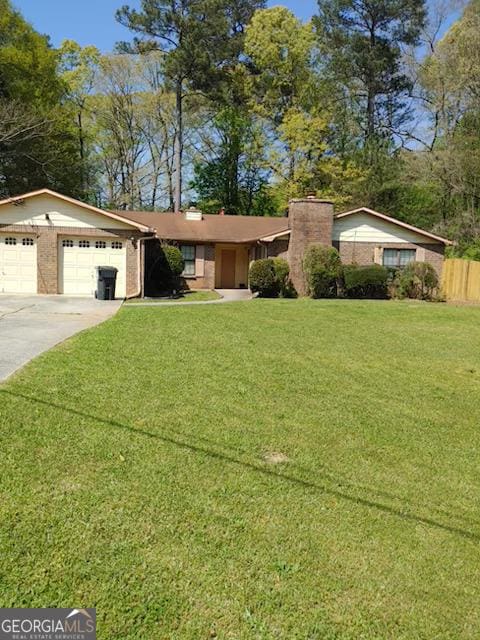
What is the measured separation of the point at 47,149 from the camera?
28.3m

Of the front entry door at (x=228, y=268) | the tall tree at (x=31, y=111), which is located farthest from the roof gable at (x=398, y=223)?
the tall tree at (x=31, y=111)

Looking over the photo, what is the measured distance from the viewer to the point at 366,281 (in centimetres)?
2097

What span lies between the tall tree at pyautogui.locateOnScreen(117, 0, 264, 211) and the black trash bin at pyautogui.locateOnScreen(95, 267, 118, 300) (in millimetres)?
14907

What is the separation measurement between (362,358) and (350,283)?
12.6m

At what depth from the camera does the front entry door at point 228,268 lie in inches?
1033

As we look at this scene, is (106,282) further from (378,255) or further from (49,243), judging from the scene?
(378,255)

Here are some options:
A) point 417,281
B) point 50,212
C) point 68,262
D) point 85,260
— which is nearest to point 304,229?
point 417,281

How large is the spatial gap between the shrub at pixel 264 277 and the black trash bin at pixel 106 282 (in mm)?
5490

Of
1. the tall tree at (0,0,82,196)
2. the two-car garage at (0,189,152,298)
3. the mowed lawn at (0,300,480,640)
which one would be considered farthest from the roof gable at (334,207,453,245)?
the tall tree at (0,0,82,196)

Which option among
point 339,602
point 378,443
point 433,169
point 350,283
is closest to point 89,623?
point 339,602

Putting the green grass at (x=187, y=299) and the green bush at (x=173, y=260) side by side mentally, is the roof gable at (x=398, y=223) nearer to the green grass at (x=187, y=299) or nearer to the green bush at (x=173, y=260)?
the green grass at (x=187, y=299)

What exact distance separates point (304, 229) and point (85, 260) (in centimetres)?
899

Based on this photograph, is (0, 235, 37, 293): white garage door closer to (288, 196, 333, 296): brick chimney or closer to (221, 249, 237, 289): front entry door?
(221, 249, 237, 289): front entry door

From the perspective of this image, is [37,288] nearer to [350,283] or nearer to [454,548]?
[350,283]
